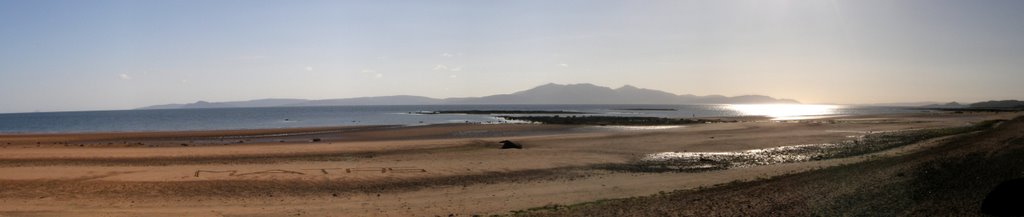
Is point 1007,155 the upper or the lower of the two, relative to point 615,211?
upper

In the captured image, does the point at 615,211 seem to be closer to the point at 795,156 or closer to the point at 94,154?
the point at 795,156

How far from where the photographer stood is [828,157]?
25016 millimetres

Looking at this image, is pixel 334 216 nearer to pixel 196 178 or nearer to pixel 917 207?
pixel 196 178

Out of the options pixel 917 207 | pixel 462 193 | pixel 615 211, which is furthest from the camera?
pixel 462 193

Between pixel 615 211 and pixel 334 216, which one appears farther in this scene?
pixel 334 216

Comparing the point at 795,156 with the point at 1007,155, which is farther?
the point at 795,156

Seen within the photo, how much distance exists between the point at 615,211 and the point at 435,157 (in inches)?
655

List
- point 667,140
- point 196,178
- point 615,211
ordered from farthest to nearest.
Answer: point 667,140, point 196,178, point 615,211

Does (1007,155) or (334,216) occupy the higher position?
(1007,155)

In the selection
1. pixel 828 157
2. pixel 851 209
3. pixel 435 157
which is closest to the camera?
pixel 851 209

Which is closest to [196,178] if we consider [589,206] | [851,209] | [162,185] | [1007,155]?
[162,185]

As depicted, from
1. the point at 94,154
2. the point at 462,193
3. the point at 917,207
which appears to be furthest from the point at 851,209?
the point at 94,154

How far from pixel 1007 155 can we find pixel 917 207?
5.38 m

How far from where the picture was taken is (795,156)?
85.1 ft
